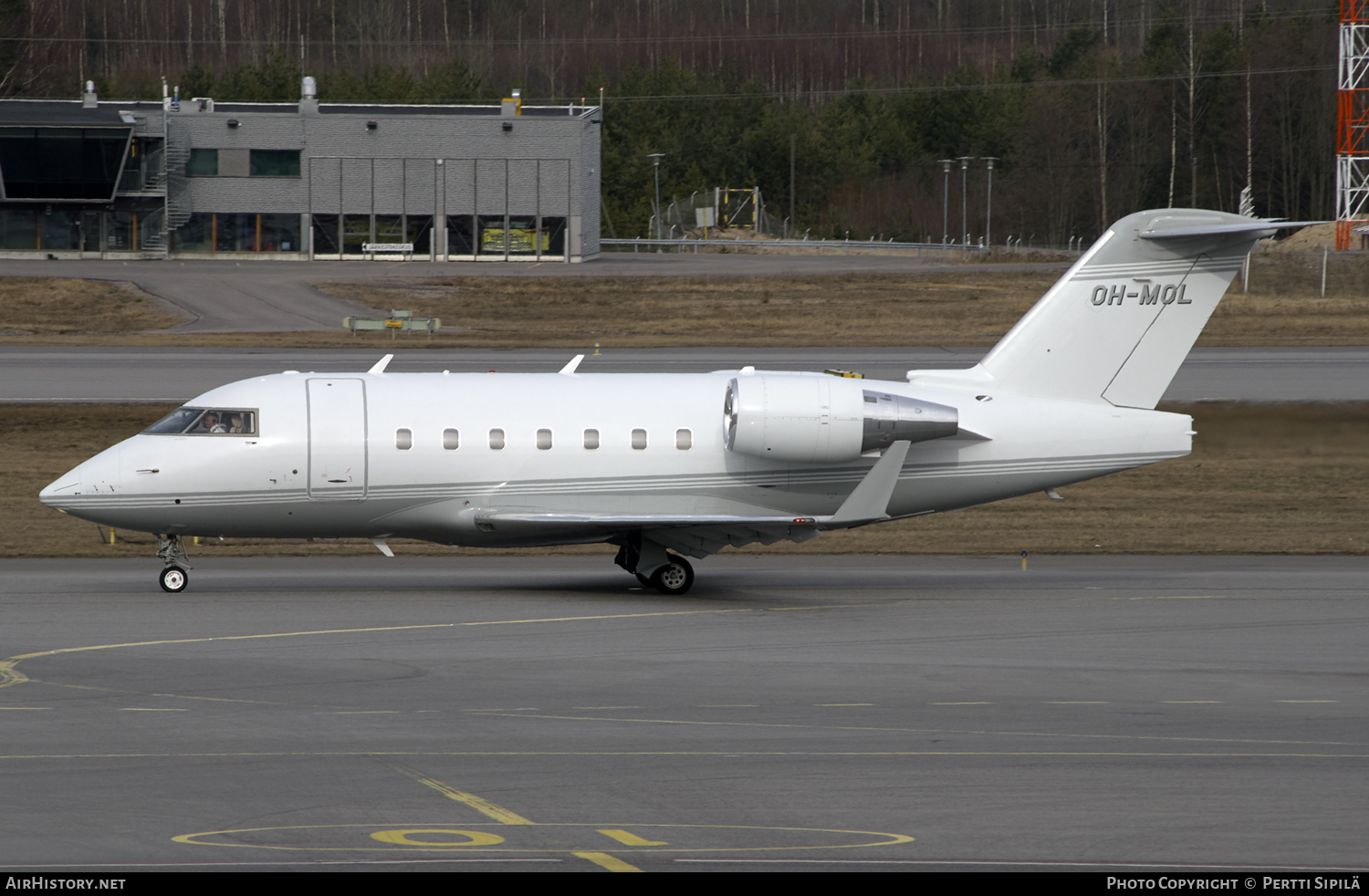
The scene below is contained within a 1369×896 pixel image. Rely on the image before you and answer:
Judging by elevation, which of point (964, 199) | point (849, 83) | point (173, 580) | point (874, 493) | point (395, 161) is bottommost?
point (173, 580)

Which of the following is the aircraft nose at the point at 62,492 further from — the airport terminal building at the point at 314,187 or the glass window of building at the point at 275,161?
the glass window of building at the point at 275,161

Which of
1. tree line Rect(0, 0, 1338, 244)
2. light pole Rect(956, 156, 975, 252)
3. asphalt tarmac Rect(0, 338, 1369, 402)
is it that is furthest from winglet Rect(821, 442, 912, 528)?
tree line Rect(0, 0, 1338, 244)

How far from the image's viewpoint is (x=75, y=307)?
70.0m

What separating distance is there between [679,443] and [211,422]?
7550 millimetres

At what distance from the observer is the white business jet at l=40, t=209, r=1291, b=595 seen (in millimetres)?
22297

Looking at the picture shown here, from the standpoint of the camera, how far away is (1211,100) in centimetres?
12431

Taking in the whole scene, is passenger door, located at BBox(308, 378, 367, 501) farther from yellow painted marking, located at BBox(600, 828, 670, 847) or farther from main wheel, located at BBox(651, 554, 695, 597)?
yellow painted marking, located at BBox(600, 828, 670, 847)

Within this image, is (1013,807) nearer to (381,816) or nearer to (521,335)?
(381,816)

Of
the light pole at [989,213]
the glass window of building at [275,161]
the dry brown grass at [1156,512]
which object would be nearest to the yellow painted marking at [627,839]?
the dry brown grass at [1156,512]

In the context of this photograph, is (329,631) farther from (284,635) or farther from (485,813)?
(485,813)

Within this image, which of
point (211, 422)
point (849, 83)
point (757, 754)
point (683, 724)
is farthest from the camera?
point (849, 83)

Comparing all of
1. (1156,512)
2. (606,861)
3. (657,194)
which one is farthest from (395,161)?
(606,861)

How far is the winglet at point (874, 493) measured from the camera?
71.4 feet

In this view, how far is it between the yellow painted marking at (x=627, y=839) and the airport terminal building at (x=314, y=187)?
83840 millimetres
